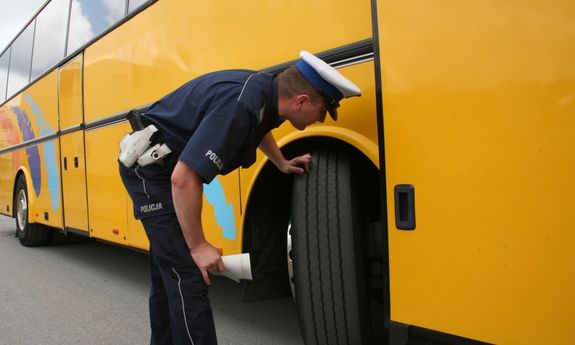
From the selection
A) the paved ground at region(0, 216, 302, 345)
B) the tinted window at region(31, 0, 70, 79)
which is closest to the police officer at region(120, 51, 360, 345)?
the paved ground at region(0, 216, 302, 345)

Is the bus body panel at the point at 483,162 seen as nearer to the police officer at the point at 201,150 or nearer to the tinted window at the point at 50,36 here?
the police officer at the point at 201,150

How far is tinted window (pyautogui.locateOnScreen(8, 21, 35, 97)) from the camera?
6.57m

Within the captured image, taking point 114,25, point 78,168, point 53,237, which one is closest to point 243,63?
point 114,25

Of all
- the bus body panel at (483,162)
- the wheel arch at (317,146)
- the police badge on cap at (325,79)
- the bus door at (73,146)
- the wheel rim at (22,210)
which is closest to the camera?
the bus body panel at (483,162)

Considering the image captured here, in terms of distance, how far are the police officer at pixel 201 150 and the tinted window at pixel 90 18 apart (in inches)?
91.2

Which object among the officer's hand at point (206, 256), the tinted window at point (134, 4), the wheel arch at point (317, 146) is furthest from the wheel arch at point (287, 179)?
the tinted window at point (134, 4)

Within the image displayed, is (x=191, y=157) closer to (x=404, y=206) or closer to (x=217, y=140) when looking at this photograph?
(x=217, y=140)

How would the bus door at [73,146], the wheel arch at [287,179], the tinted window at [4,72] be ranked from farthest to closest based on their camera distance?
the tinted window at [4,72] < the bus door at [73,146] < the wheel arch at [287,179]

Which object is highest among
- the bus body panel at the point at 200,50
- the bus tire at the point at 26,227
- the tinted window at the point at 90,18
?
the tinted window at the point at 90,18

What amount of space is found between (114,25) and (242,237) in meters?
2.38

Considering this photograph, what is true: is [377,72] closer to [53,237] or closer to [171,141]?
[171,141]

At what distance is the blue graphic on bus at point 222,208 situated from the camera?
8.65 feet

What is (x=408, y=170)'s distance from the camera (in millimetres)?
1588

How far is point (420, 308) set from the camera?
1583 mm
